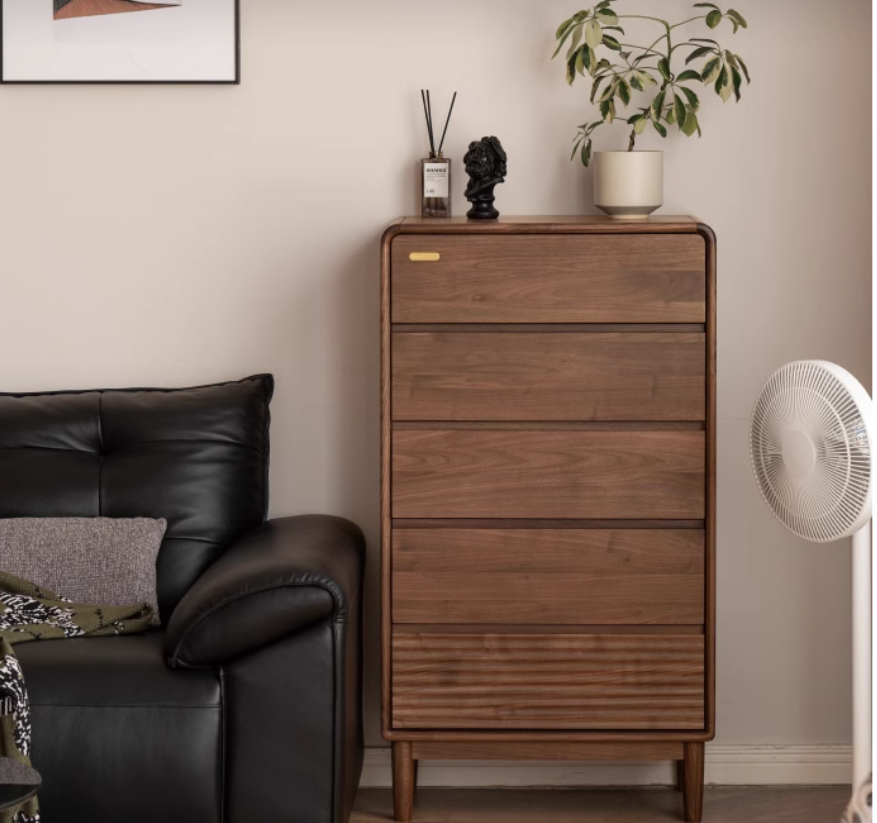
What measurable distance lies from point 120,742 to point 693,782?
1.29m

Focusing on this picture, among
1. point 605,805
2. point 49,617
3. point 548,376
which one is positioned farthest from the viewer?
point 605,805

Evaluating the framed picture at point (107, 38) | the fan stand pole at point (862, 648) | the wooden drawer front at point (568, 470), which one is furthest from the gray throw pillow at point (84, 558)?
the fan stand pole at point (862, 648)

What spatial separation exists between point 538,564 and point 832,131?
1.35 metres

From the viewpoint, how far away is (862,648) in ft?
7.16

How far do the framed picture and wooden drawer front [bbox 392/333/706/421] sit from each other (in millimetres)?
965

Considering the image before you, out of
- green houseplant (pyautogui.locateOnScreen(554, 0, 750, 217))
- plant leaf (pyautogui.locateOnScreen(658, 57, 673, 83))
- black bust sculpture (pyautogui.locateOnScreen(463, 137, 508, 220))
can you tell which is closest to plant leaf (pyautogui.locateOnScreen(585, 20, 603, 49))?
green houseplant (pyautogui.locateOnScreen(554, 0, 750, 217))

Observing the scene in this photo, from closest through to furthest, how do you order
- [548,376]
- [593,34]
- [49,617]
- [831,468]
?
1. [831,468]
2. [49,617]
3. [548,376]
4. [593,34]

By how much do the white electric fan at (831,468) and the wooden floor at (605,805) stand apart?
2.55ft

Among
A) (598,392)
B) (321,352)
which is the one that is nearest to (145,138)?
(321,352)

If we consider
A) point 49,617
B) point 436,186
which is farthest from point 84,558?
point 436,186

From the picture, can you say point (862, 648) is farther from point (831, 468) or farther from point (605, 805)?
point (605, 805)

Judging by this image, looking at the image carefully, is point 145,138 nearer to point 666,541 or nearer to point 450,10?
point 450,10

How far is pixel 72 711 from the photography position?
2.33m

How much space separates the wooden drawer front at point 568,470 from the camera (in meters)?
2.63
